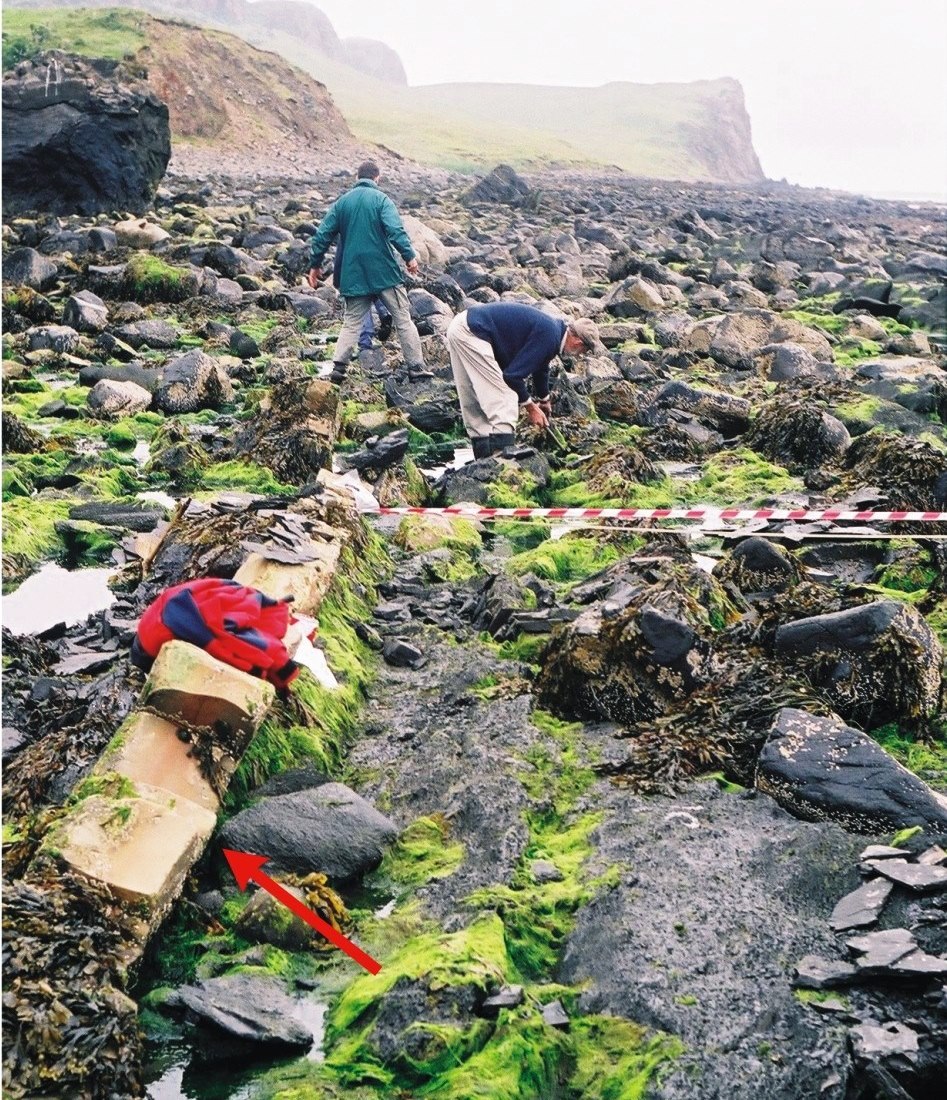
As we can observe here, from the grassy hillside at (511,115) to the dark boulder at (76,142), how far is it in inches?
855

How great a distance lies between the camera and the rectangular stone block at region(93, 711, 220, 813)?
4.08 m

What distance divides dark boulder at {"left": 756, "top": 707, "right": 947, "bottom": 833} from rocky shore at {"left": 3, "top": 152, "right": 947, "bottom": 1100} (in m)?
0.01

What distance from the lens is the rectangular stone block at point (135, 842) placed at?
3.52 meters

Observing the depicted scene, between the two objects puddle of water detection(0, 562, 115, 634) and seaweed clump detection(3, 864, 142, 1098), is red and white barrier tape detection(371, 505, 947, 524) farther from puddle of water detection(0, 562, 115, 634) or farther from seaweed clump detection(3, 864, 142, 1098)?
seaweed clump detection(3, 864, 142, 1098)

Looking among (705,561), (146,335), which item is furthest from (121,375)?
(705,561)

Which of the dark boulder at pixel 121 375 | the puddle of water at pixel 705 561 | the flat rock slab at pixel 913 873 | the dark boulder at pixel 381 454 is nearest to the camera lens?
the flat rock slab at pixel 913 873

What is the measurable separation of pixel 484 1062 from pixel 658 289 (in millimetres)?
15907

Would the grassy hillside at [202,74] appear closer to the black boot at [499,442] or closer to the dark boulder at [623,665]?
the black boot at [499,442]

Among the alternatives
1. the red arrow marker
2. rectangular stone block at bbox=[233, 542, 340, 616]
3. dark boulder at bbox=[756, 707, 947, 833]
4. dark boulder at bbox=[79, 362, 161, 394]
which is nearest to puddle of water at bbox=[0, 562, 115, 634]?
rectangular stone block at bbox=[233, 542, 340, 616]

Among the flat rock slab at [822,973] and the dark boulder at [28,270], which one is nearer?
the flat rock slab at [822,973]

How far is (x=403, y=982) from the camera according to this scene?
3291 millimetres

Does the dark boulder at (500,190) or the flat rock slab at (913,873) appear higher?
the dark boulder at (500,190)

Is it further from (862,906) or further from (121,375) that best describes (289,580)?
(121,375)

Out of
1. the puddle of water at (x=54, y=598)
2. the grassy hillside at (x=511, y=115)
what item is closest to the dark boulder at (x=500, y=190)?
the grassy hillside at (x=511, y=115)
